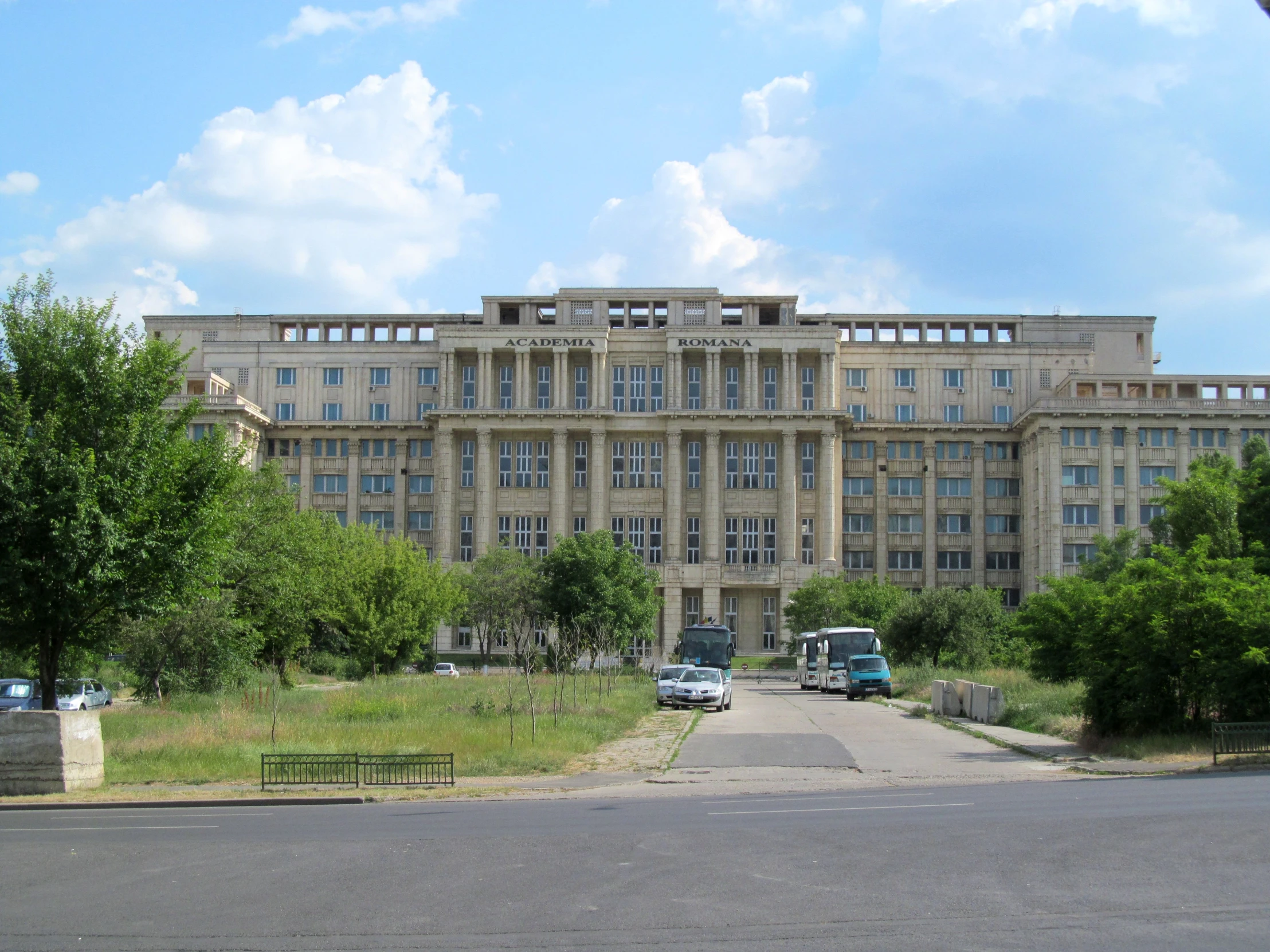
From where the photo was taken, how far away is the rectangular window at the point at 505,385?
3622 inches

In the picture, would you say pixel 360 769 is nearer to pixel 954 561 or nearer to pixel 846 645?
pixel 846 645

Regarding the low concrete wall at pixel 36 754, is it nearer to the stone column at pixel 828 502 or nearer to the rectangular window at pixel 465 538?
the rectangular window at pixel 465 538

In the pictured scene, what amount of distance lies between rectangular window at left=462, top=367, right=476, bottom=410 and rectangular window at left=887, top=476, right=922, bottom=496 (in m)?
33.4

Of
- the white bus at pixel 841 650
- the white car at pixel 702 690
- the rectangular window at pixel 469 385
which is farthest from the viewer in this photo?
the rectangular window at pixel 469 385

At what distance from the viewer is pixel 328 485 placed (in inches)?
3728

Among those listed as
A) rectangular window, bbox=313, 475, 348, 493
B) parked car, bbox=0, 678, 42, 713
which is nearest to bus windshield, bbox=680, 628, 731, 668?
parked car, bbox=0, 678, 42, 713

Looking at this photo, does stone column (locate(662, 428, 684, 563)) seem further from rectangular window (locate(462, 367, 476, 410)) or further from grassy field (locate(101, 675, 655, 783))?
grassy field (locate(101, 675, 655, 783))

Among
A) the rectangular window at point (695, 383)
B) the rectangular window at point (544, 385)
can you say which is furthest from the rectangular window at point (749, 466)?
the rectangular window at point (544, 385)

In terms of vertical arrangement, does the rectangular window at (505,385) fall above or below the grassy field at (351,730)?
above

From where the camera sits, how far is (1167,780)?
64.3 feet

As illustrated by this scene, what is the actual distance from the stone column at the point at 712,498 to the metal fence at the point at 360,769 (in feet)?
224

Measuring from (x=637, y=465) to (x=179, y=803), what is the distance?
73.5m

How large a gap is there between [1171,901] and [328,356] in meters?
90.9

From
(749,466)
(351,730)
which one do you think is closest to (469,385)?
(749,466)
